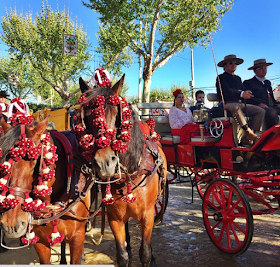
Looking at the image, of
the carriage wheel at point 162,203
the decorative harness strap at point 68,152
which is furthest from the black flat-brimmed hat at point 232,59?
the decorative harness strap at point 68,152

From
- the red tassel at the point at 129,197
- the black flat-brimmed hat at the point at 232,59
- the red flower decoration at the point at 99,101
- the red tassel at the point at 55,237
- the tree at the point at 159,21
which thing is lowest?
the red tassel at the point at 55,237

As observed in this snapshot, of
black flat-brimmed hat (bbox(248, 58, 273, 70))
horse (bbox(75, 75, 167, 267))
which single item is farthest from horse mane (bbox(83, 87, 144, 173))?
black flat-brimmed hat (bbox(248, 58, 273, 70))

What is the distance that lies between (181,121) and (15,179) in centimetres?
356

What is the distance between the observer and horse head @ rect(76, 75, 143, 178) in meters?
2.09

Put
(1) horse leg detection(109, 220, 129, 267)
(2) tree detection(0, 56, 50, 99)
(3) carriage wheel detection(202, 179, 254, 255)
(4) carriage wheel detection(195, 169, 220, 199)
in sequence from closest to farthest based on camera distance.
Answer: (1) horse leg detection(109, 220, 129, 267)
(3) carriage wheel detection(202, 179, 254, 255)
(4) carriage wheel detection(195, 169, 220, 199)
(2) tree detection(0, 56, 50, 99)

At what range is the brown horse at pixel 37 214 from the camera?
1.70 metres

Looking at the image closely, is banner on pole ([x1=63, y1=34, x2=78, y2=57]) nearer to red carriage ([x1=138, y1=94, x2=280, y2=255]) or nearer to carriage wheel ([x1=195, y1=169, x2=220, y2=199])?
carriage wheel ([x1=195, y1=169, x2=220, y2=199])

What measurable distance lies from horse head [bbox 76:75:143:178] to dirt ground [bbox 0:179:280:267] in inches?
69.1

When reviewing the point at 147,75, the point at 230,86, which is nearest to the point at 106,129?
the point at 230,86

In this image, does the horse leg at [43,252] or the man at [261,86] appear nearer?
the horse leg at [43,252]

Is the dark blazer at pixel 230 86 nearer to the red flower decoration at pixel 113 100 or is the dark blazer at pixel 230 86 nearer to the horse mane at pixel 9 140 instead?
the red flower decoration at pixel 113 100

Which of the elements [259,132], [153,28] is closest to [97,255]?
[259,132]

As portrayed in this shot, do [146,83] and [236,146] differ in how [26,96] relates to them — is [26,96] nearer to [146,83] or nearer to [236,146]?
[146,83]

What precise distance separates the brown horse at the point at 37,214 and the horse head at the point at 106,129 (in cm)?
37
